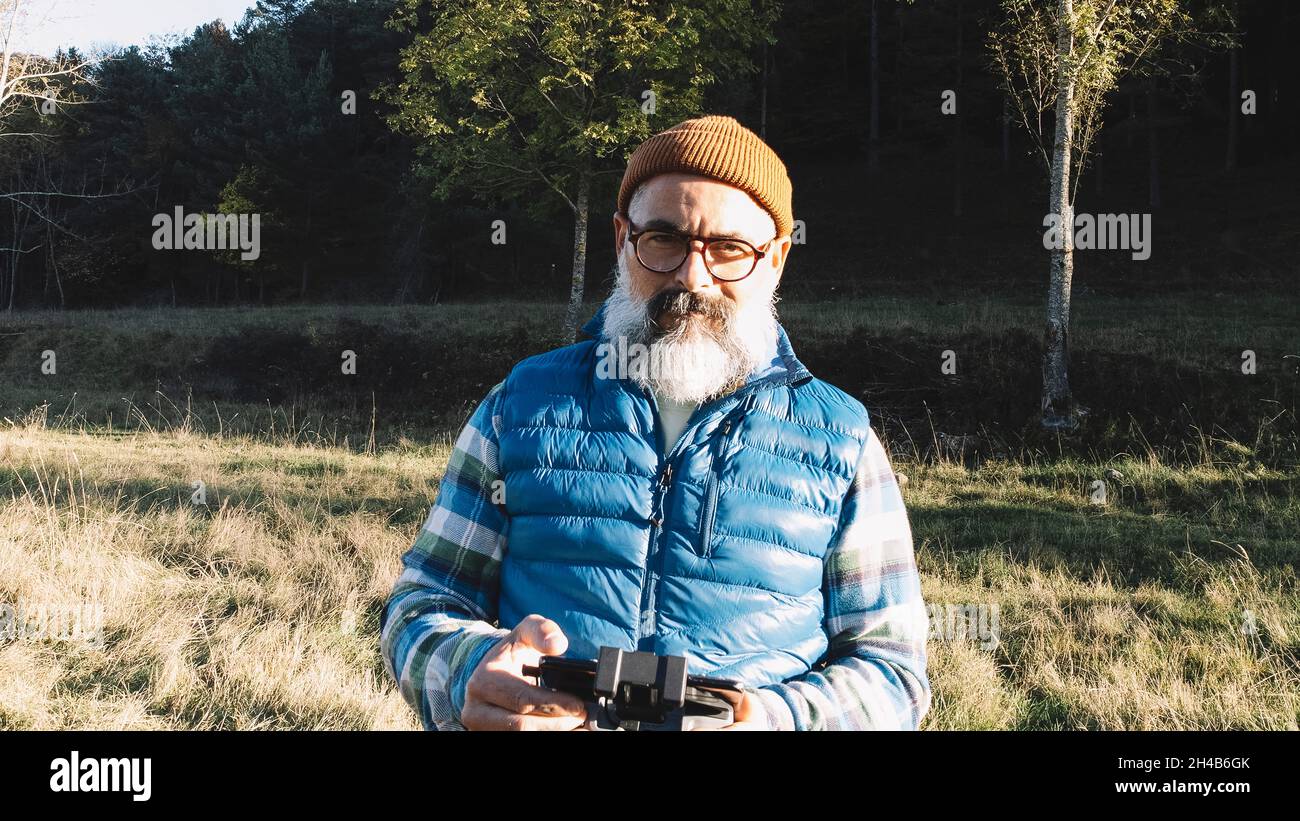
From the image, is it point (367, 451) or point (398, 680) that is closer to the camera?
point (398, 680)

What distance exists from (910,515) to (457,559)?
7426 millimetres

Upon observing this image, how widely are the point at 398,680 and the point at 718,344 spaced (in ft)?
3.50

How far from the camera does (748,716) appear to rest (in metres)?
1.80

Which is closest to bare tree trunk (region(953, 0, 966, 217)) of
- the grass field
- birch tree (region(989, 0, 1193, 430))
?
the grass field

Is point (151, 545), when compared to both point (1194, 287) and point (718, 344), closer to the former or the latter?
point (718, 344)

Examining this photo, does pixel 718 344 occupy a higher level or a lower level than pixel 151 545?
higher

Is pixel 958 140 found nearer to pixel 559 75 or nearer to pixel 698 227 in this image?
pixel 559 75

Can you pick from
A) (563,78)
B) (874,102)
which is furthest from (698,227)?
(874,102)

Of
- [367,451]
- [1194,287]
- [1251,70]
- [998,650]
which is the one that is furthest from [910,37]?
[998,650]

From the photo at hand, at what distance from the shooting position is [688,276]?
2299 millimetres

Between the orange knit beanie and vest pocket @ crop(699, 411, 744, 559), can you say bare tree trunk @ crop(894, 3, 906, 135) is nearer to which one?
the orange knit beanie

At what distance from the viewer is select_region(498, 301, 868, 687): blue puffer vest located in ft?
6.78

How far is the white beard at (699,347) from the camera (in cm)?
226
